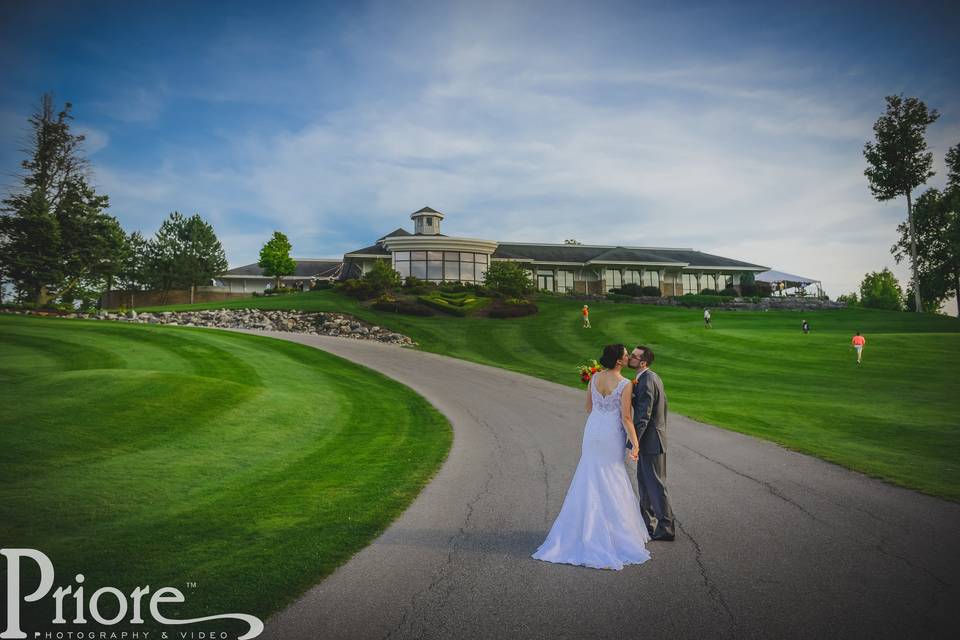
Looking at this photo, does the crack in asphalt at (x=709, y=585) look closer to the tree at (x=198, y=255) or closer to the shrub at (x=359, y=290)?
the shrub at (x=359, y=290)

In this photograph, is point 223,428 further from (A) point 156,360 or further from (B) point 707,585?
(B) point 707,585

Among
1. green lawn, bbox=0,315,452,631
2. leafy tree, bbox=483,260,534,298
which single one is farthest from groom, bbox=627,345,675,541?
leafy tree, bbox=483,260,534,298

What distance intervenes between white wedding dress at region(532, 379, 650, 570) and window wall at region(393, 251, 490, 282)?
158 ft

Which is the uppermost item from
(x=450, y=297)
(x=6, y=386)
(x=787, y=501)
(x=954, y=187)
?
(x=954, y=187)

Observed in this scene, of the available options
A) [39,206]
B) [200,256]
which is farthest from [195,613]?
[200,256]

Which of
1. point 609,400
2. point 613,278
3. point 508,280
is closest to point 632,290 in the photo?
point 613,278

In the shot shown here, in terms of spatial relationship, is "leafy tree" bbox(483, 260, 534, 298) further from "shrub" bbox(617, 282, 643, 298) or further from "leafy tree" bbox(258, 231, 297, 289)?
"leafy tree" bbox(258, 231, 297, 289)

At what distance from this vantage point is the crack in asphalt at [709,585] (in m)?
4.83

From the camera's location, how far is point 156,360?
20.1 meters

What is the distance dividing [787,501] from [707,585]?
151 inches

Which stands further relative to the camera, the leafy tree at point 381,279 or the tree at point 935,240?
the tree at point 935,240

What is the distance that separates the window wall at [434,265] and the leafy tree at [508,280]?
408 cm

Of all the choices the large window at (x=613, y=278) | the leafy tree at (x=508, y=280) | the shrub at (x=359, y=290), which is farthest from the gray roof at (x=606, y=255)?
the shrub at (x=359, y=290)

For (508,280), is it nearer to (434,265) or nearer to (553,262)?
(434,265)
